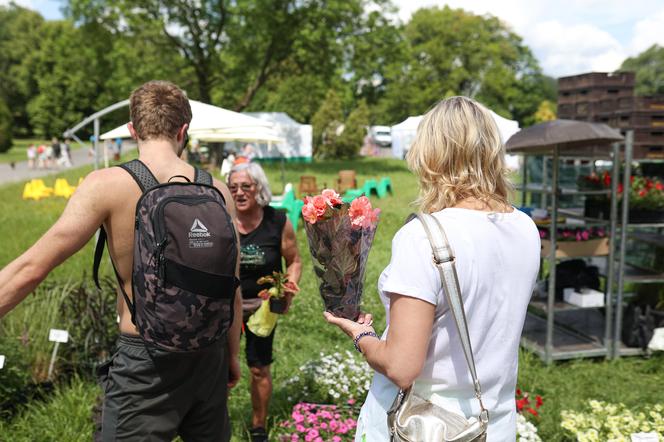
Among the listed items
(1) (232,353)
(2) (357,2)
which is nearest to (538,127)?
(1) (232,353)

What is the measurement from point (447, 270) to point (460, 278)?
0.24 ft

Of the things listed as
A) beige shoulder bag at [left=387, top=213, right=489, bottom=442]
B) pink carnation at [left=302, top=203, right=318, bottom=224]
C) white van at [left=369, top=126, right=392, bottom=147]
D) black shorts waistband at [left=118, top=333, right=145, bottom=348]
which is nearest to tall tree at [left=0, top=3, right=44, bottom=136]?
white van at [left=369, top=126, right=392, bottom=147]

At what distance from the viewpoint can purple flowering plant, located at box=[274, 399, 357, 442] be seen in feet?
11.6

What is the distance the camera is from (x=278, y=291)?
3.50 metres

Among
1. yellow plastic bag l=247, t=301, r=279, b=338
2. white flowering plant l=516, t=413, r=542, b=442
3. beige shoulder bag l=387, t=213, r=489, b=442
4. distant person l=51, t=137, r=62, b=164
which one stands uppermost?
distant person l=51, t=137, r=62, b=164

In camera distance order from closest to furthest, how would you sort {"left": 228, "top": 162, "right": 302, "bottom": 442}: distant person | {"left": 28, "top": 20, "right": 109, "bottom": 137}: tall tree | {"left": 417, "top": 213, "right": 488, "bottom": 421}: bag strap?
{"left": 417, "top": 213, "right": 488, "bottom": 421}: bag strap → {"left": 228, "top": 162, "right": 302, "bottom": 442}: distant person → {"left": 28, "top": 20, "right": 109, "bottom": 137}: tall tree

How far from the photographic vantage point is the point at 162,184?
6.59 ft

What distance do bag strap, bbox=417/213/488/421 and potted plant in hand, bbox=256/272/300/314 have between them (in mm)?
1959

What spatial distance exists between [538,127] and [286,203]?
702 centimetres

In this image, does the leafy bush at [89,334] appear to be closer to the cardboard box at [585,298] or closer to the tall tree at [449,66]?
the cardboard box at [585,298]

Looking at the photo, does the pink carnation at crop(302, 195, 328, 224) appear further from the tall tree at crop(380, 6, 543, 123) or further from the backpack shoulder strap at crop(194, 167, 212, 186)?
the tall tree at crop(380, 6, 543, 123)

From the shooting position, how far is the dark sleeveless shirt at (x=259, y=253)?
369 cm

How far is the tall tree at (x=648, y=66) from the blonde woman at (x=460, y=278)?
7366cm

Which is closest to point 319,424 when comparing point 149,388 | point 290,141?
point 149,388
